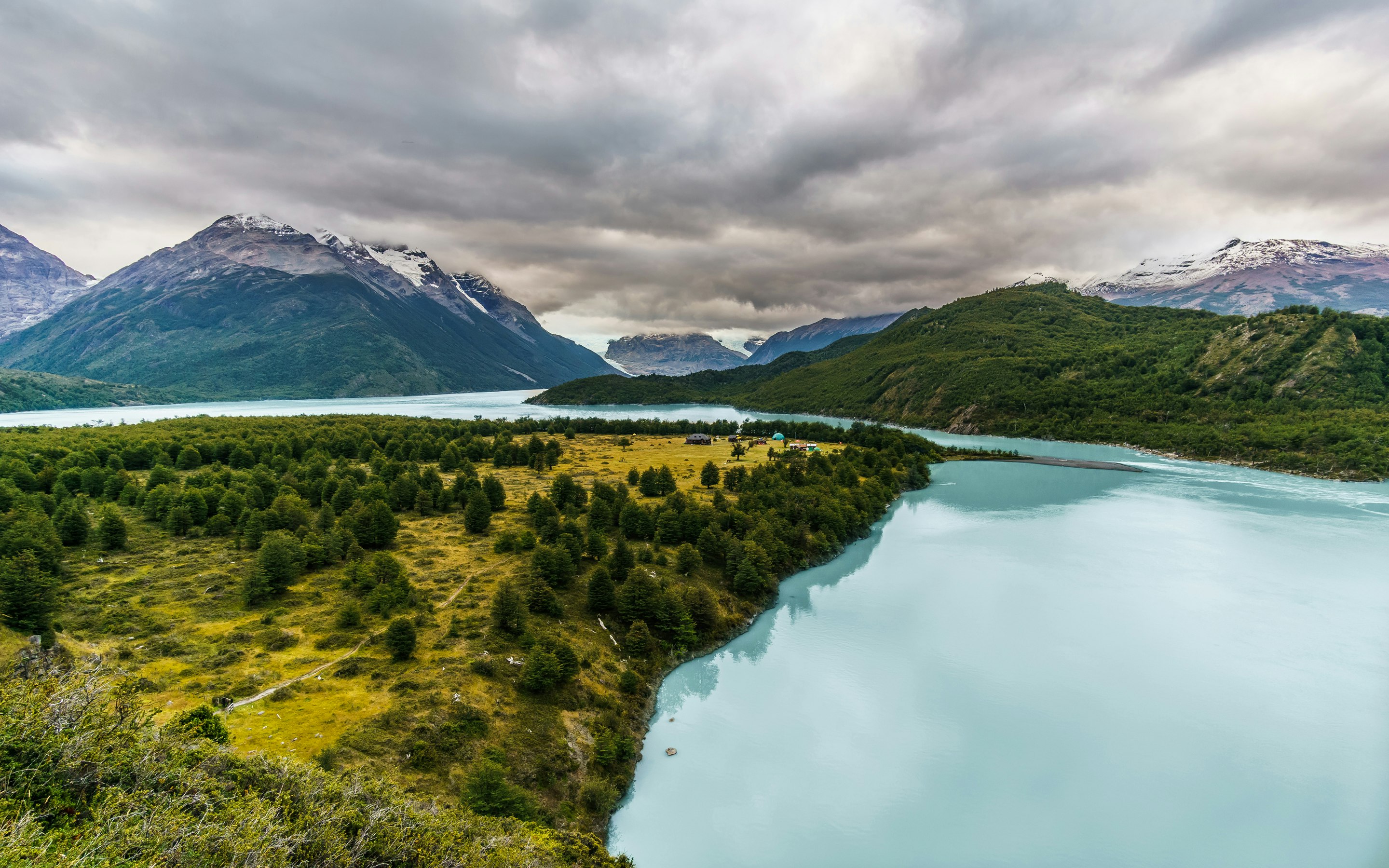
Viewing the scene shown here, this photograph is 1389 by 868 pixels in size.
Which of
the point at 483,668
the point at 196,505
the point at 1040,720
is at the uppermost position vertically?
the point at 196,505

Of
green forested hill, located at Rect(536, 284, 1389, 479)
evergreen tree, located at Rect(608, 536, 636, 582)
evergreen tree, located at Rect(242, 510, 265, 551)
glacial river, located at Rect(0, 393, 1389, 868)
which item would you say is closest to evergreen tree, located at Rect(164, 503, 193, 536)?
evergreen tree, located at Rect(242, 510, 265, 551)

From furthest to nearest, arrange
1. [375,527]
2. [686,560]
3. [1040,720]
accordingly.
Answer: [375,527]
[686,560]
[1040,720]

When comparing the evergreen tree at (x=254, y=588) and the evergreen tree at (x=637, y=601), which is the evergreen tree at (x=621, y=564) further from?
the evergreen tree at (x=254, y=588)

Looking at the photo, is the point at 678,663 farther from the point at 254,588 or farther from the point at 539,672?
the point at 254,588

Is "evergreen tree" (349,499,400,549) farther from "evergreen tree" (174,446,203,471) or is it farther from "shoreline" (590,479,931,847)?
"evergreen tree" (174,446,203,471)

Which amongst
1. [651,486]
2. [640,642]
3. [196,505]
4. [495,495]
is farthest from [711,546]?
[196,505]
